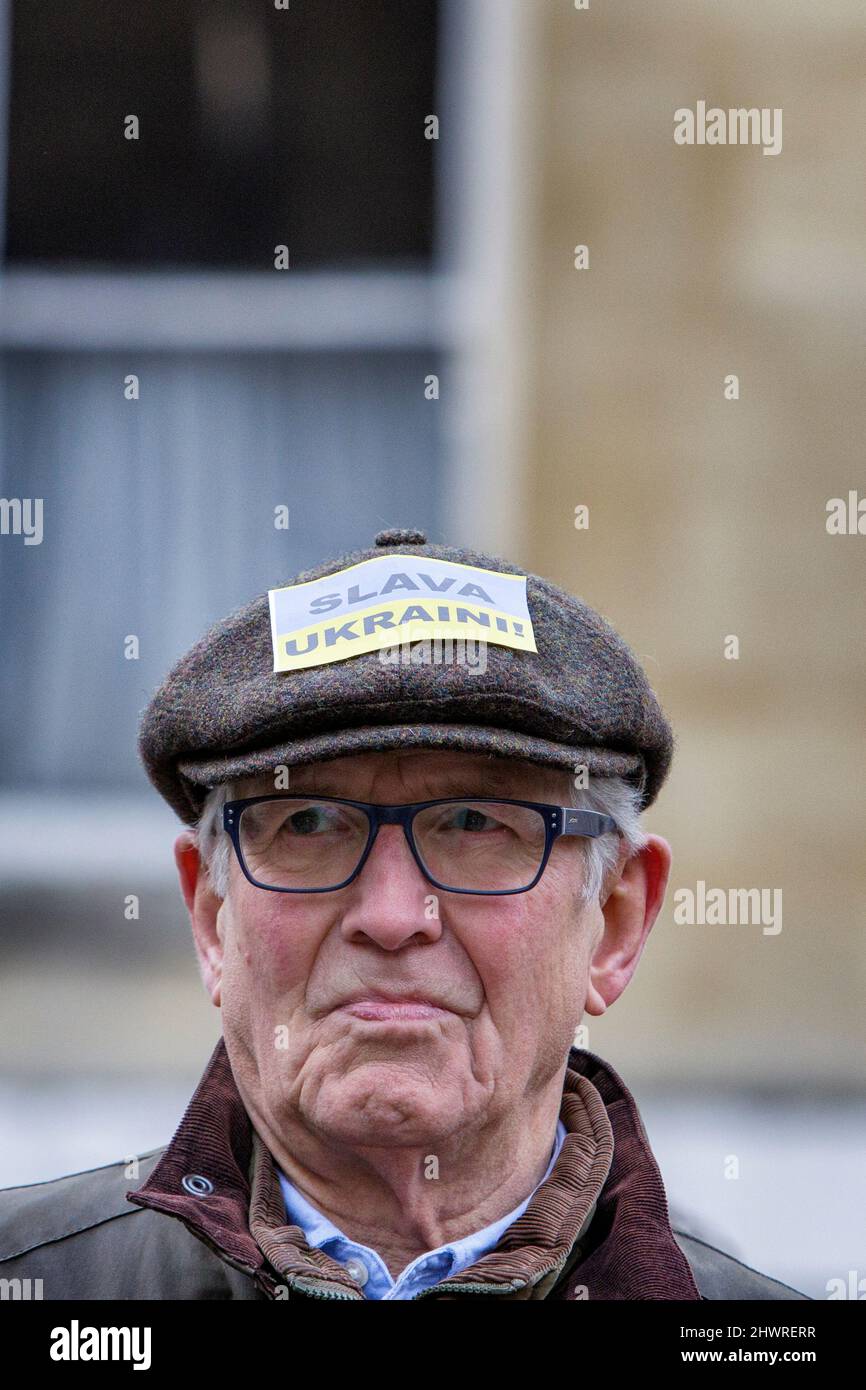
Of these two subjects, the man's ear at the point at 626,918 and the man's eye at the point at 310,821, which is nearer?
the man's eye at the point at 310,821

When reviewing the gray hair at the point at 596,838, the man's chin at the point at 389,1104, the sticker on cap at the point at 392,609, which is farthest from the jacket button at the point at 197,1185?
the sticker on cap at the point at 392,609

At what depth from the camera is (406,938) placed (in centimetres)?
157

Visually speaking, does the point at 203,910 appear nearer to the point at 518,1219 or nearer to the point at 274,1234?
the point at 274,1234

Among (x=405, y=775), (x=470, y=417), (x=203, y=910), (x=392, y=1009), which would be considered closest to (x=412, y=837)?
Answer: (x=405, y=775)

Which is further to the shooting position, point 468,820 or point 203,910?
point 203,910

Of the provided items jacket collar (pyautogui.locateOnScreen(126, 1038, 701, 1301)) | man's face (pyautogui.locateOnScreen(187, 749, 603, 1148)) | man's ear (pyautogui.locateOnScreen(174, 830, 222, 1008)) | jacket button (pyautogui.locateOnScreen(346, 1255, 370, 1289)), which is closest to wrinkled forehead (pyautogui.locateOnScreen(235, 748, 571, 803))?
man's face (pyautogui.locateOnScreen(187, 749, 603, 1148))

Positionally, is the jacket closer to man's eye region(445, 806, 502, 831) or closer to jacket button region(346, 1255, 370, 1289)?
jacket button region(346, 1255, 370, 1289)

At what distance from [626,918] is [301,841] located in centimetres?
42

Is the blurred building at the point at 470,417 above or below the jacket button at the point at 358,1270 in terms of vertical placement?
above

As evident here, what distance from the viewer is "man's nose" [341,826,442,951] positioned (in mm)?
1565

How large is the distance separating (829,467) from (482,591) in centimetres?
215

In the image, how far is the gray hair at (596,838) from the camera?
5.59 ft

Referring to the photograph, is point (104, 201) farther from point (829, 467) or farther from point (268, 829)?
point (268, 829)

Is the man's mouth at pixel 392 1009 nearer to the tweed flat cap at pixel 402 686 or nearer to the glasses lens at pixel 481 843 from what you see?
the glasses lens at pixel 481 843
